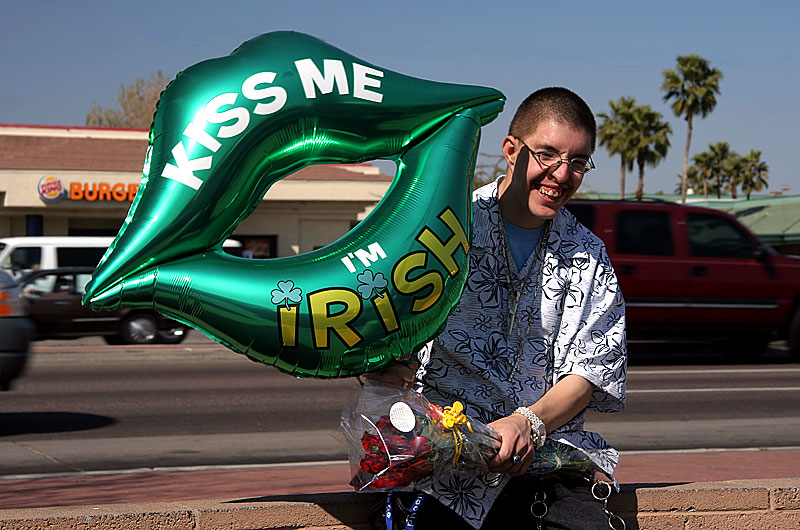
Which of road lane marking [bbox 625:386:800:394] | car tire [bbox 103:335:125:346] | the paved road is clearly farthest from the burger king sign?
road lane marking [bbox 625:386:800:394]

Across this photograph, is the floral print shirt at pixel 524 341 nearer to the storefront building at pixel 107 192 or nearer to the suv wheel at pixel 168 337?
the suv wheel at pixel 168 337

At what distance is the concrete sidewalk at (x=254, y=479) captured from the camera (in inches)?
226

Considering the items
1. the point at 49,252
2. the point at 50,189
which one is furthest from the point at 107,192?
the point at 49,252

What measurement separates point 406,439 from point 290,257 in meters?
0.53

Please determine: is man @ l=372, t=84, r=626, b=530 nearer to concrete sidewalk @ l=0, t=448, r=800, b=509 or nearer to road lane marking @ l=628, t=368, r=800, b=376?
concrete sidewalk @ l=0, t=448, r=800, b=509

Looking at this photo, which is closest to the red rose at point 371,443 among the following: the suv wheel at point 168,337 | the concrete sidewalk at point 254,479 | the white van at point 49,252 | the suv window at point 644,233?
the concrete sidewalk at point 254,479

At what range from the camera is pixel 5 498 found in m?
5.81

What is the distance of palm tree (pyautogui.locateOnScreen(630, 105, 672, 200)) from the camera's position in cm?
5325

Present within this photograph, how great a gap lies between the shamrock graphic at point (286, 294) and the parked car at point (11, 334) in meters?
6.54

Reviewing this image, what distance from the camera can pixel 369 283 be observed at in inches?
95.7

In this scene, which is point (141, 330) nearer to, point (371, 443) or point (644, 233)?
point (644, 233)

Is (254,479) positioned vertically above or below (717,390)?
above

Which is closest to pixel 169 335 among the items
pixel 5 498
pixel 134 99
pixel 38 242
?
pixel 38 242

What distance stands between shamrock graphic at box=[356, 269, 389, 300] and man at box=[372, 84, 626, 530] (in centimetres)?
27
